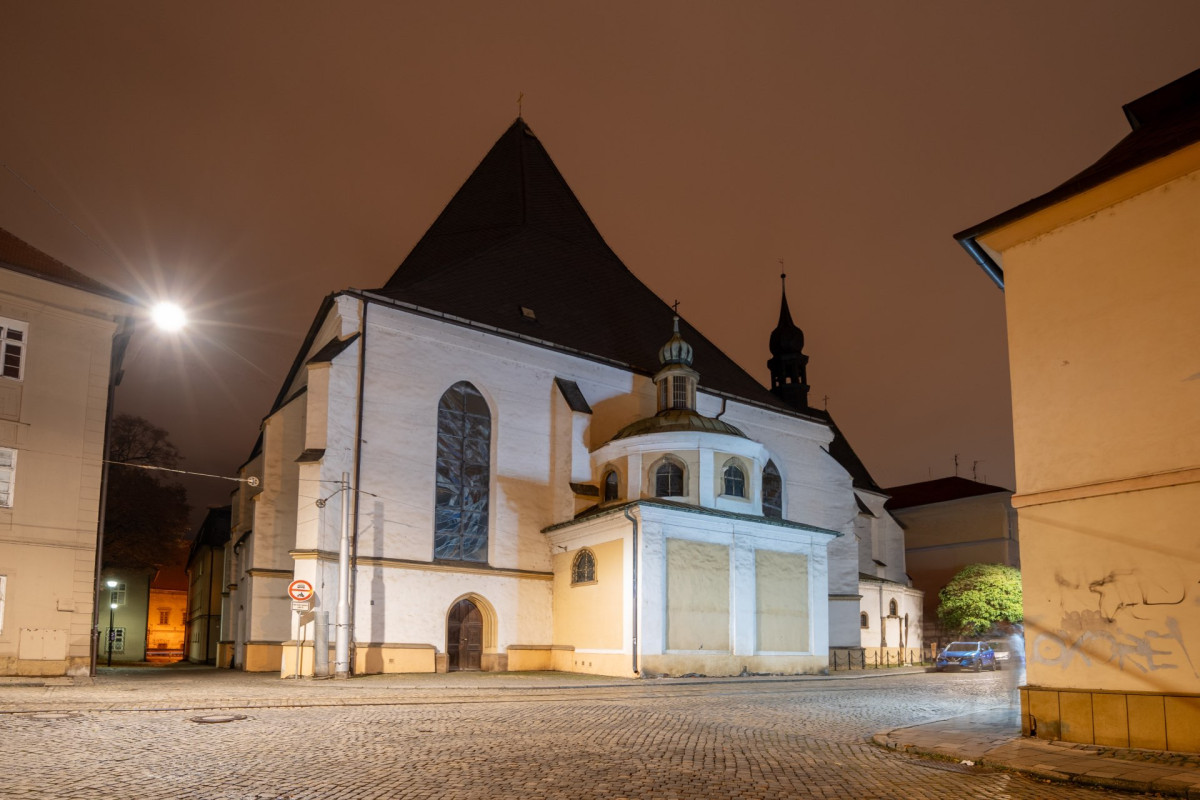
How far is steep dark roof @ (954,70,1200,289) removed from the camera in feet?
34.4

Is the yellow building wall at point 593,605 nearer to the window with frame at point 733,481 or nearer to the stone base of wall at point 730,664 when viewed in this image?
the stone base of wall at point 730,664

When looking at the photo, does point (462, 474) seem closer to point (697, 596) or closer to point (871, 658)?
point (697, 596)

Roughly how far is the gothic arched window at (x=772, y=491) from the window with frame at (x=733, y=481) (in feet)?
23.7

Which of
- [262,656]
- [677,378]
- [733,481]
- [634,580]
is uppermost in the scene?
[677,378]

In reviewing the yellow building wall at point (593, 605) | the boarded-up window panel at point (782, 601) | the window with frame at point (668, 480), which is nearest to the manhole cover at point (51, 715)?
the yellow building wall at point (593, 605)

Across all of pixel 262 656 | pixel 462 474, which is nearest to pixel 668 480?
pixel 462 474

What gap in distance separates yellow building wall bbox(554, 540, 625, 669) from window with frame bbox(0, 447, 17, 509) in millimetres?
13419

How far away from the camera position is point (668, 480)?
28.7 metres

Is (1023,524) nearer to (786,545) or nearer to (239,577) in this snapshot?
(786,545)

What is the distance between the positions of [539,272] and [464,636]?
1341 centimetres

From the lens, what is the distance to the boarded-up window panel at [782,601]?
28328 millimetres

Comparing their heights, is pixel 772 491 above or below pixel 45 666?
above

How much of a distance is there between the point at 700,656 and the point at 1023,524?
16.4 meters

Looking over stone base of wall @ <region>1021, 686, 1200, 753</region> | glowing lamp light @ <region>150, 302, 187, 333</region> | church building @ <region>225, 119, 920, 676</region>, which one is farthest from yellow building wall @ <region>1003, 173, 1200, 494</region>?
church building @ <region>225, 119, 920, 676</region>
